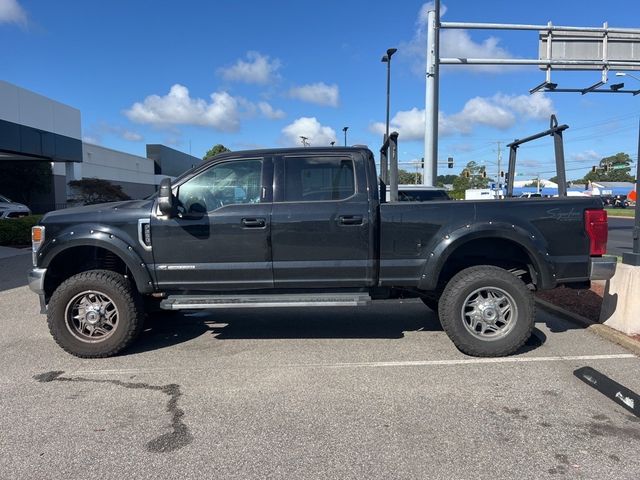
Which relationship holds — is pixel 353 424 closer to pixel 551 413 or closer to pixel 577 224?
pixel 551 413

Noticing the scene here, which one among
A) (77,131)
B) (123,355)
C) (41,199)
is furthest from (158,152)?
(123,355)

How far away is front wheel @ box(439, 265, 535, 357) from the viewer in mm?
5094

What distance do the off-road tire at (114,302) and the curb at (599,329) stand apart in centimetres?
522

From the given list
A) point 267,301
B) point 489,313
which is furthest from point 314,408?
point 489,313

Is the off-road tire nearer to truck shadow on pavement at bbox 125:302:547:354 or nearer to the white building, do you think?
truck shadow on pavement at bbox 125:302:547:354

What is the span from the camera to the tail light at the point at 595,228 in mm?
5129

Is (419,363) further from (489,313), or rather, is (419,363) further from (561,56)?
(561,56)

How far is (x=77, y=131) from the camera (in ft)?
85.5

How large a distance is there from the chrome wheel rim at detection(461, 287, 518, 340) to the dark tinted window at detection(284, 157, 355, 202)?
5.60ft

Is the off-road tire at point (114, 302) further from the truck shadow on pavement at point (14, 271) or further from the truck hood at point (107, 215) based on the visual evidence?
the truck shadow on pavement at point (14, 271)

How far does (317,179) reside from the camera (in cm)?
534

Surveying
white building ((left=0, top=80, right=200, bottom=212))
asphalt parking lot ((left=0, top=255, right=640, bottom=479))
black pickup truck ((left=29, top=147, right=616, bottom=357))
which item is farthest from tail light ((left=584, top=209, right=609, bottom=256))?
white building ((left=0, top=80, right=200, bottom=212))

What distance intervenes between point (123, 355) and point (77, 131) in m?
24.3

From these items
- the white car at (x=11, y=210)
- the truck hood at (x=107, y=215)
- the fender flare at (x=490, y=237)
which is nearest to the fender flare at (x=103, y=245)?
the truck hood at (x=107, y=215)
